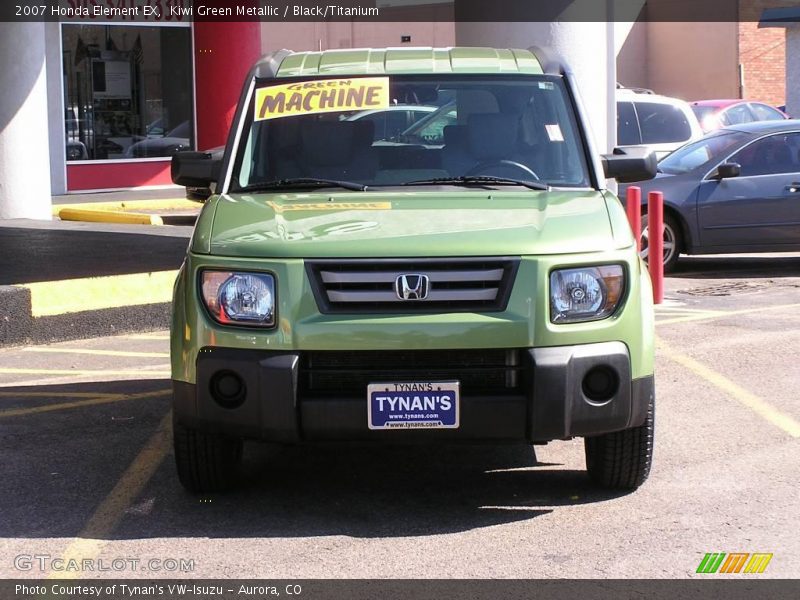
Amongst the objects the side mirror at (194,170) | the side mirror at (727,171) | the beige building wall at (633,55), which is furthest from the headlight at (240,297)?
the beige building wall at (633,55)

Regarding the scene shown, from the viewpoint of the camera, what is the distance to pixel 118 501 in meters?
5.67

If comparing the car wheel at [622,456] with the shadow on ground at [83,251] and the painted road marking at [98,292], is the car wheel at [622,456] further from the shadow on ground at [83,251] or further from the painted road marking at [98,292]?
the shadow on ground at [83,251]

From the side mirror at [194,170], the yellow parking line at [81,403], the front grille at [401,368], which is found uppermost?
the side mirror at [194,170]

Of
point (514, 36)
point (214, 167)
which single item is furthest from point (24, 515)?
point (514, 36)

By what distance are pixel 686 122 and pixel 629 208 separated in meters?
7.04

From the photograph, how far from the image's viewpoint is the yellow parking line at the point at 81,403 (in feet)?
24.7

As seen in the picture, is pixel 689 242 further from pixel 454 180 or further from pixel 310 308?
pixel 310 308

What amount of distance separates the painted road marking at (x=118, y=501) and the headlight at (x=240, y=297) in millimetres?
957

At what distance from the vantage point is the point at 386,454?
21.2 feet

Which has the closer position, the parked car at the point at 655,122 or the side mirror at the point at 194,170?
the side mirror at the point at 194,170

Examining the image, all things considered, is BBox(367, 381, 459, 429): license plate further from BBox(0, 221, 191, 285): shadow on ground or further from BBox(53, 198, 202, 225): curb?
BBox(53, 198, 202, 225): curb

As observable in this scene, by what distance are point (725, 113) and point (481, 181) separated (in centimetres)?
1694

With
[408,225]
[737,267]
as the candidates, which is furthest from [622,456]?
[737,267]

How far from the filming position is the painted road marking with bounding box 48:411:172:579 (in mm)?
4961
